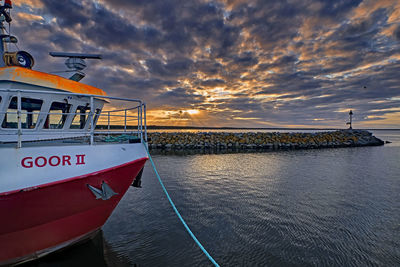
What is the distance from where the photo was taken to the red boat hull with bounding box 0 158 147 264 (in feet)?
12.9

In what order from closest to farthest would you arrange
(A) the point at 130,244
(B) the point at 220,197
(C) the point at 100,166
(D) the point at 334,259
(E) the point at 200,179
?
(C) the point at 100,166 < (D) the point at 334,259 < (A) the point at 130,244 < (B) the point at 220,197 < (E) the point at 200,179

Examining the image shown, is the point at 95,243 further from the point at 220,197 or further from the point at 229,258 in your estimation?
the point at 220,197

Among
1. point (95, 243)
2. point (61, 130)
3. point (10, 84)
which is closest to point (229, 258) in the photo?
point (95, 243)

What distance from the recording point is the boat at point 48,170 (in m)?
3.86

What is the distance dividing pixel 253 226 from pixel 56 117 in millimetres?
7045

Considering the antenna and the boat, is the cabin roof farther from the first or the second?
the antenna

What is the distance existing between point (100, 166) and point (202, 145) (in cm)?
2621

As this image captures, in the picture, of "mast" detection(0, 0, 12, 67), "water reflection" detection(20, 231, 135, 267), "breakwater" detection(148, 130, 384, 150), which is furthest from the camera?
"breakwater" detection(148, 130, 384, 150)

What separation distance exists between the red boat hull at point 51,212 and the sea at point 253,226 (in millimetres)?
564

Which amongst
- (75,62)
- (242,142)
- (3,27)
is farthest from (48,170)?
(242,142)

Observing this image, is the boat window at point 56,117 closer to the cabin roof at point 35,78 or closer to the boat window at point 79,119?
the boat window at point 79,119

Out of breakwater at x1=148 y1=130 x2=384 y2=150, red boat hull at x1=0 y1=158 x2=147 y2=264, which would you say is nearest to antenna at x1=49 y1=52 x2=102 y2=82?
red boat hull at x1=0 y1=158 x2=147 y2=264

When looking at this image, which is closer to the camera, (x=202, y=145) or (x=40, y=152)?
(x=40, y=152)

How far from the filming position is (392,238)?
5848 millimetres
